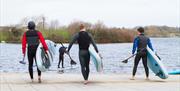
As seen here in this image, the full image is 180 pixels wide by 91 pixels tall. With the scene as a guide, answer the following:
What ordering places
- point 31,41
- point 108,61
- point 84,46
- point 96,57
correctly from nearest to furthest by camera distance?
point 31,41, point 84,46, point 96,57, point 108,61

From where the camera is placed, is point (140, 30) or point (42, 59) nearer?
point (42, 59)

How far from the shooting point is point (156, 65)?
16.0 metres

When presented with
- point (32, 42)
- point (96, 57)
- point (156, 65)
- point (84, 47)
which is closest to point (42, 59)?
point (32, 42)

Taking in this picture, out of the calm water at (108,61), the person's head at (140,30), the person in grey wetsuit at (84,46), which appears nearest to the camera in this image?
the person in grey wetsuit at (84,46)

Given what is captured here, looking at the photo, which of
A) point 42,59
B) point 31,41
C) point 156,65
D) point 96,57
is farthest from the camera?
point 156,65

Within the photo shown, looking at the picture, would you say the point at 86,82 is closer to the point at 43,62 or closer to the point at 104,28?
the point at 43,62

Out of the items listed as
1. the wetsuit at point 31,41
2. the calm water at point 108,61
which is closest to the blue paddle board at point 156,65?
the calm water at point 108,61

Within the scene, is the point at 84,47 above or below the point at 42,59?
above

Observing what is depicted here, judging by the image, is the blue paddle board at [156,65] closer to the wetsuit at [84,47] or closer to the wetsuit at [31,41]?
the wetsuit at [84,47]

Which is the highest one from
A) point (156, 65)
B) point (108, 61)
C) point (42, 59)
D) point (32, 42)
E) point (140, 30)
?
point (140, 30)

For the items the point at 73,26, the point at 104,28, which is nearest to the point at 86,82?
the point at 73,26

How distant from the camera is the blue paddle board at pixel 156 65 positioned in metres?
15.5

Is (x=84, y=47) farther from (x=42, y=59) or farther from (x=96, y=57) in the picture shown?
(x=42, y=59)

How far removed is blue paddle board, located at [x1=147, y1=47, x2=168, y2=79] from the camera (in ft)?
51.0
